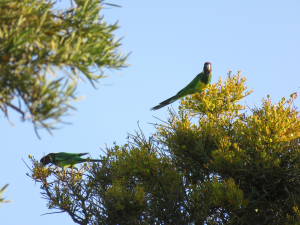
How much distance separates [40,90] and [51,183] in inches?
173

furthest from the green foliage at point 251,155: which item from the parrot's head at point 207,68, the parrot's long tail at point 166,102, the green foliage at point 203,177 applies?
the parrot's head at point 207,68

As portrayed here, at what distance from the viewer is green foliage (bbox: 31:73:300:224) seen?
562cm

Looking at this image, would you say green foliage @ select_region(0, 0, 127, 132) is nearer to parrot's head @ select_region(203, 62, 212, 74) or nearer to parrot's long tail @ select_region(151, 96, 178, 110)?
parrot's long tail @ select_region(151, 96, 178, 110)

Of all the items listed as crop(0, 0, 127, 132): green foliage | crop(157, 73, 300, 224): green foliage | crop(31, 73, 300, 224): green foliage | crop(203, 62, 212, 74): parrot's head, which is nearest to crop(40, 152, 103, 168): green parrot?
crop(31, 73, 300, 224): green foliage

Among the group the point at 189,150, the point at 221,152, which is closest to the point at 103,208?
the point at 189,150

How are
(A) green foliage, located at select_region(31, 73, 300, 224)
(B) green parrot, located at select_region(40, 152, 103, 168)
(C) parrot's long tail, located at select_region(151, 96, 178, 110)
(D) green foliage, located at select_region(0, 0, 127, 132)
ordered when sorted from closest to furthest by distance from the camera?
1. (D) green foliage, located at select_region(0, 0, 127, 132)
2. (A) green foliage, located at select_region(31, 73, 300, 224)
3. (C) parrot's long tail, located at select_region(151, 96, 178, 110)
4. (B) green parrot, located at select_region(40, 152, 103, 168)

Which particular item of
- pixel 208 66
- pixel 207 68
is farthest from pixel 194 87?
pixel 208 66

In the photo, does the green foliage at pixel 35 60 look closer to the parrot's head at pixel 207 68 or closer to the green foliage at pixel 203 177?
the green foliage at pixel 203 177

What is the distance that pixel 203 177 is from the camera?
6.73 metres

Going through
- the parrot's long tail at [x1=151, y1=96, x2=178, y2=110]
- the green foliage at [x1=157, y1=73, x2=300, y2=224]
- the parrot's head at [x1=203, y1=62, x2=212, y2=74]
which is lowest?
the green foliage at [x1=157, y1=73, x2=300, y2=224]

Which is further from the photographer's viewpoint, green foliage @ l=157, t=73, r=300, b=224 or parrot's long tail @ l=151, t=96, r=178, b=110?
parrot's long tail @ l=151, t=96, r=178, b=110

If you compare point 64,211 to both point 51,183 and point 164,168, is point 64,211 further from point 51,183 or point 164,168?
point 164,168

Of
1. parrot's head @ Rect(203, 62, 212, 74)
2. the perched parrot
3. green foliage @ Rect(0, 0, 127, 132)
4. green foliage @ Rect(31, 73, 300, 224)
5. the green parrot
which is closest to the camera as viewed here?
green foliage @ Rect(0, 0, 127, 132)

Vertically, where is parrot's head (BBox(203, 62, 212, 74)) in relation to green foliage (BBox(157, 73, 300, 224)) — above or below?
above
